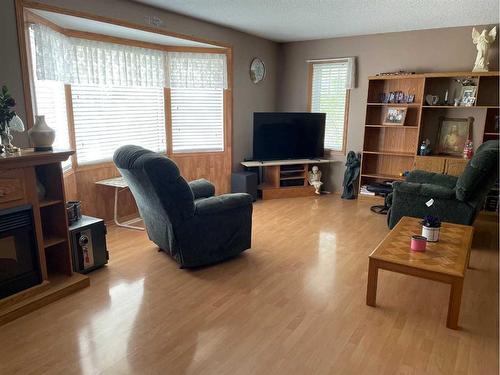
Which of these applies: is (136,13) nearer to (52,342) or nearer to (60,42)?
(60,42)

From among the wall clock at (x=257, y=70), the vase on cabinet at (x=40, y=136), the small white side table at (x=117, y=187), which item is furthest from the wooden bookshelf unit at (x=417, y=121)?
the vase on cabinet at (x=40, y=136)

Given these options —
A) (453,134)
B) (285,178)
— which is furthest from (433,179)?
(285,178)

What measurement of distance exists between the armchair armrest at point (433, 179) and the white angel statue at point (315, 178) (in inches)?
65.7

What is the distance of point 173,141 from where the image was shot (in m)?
5.23

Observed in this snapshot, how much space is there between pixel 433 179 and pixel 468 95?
1.35 metres

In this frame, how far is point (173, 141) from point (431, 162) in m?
3.52

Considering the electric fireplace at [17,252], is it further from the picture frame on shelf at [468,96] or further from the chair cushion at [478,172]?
the picture frame on shelf at [468,96]

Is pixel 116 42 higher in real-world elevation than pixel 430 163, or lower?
higher

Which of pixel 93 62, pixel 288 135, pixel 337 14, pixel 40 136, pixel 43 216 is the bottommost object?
pixel 43 216

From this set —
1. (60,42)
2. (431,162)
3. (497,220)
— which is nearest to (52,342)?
(60,42)

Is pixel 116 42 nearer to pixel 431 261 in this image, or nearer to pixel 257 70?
pixel 257 70

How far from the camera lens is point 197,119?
539 cm

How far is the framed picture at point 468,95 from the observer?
477 cm

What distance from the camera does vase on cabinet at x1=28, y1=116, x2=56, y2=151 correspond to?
260cm
